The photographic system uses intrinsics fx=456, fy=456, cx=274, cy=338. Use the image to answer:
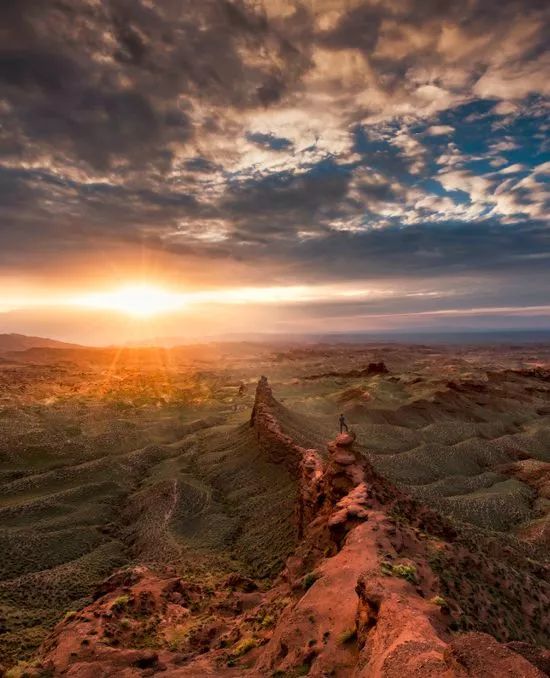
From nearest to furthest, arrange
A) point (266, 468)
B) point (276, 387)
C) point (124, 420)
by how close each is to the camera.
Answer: point (266, 468)
point (124, 420)
point (276, 387)

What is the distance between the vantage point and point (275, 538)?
1730 inches

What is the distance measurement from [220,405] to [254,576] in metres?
80.8

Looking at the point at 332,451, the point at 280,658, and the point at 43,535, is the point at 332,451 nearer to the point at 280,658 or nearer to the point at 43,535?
the point at 280,658

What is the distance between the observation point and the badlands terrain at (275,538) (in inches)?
688

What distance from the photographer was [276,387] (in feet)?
486

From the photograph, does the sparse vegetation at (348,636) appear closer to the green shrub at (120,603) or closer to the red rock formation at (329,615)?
the red rock formation at (329,615)

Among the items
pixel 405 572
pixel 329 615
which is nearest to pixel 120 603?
pixel 329 615

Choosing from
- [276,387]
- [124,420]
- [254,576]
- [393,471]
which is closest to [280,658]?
[254,576]

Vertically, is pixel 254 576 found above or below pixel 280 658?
below

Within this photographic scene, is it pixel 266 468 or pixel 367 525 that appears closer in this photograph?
pixel 367 525

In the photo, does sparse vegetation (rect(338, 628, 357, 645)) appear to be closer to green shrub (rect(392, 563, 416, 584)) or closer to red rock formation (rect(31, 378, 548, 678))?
red rock formation (rect(31, 378, 548, 678))

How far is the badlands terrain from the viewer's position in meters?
17.5

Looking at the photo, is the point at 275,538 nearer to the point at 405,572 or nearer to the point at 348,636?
the point at 405,572

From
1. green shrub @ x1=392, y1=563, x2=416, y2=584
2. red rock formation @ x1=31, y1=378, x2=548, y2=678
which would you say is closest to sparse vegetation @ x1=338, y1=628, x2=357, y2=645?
red rock formation @ x1=31, y1=378, x2=548, y2=678
